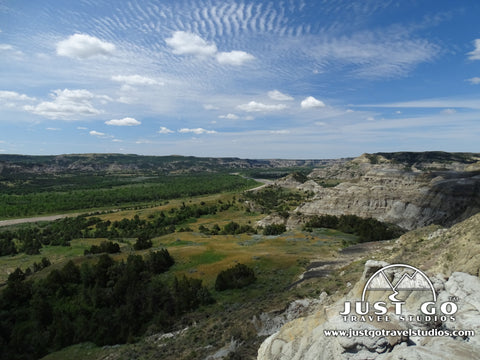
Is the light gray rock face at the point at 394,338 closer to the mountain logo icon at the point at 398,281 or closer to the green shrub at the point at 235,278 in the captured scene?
the mountain logo icon at the point at 398,281

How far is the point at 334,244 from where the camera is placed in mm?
38219

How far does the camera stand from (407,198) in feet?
182

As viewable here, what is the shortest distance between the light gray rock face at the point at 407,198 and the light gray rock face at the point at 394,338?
157 ft

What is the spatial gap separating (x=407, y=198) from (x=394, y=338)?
2154 inches

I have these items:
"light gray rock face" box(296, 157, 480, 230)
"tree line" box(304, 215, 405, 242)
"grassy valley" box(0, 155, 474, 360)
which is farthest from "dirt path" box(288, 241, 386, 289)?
"light gray rock face" box(296, 157, 480, 230)

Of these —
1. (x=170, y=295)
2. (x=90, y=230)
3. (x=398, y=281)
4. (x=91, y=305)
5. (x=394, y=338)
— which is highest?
(x=398, y=281)

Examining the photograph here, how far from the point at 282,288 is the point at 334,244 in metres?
18.0

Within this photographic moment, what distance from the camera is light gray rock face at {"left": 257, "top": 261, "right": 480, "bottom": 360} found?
23.0ft

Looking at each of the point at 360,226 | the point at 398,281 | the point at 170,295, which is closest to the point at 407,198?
the point at 360,226

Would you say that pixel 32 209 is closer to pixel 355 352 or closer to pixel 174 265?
pixel 174 265

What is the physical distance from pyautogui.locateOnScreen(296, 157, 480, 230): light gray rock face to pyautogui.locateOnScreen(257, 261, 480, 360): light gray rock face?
4774cm

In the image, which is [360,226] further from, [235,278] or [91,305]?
[91,305]

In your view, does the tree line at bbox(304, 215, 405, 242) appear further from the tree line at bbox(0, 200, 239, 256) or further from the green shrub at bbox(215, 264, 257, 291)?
the tree line at bbox(0, 200, 239, 256)

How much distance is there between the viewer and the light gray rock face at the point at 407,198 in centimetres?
5081
